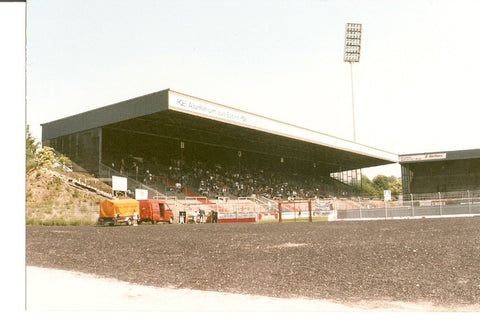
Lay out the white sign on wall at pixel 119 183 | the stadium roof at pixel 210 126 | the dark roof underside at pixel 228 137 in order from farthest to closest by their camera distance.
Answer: the dark roof underside at pixel 228 137, the stadium roof at pixel 210 126, the white sign on wall at pixel 119 183

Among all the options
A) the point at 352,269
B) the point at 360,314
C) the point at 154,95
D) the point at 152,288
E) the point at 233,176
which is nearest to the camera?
the point at 360,314

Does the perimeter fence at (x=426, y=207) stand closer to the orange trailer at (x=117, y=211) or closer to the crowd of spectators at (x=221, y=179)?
the crowd of spectators at (x=221, y=179)

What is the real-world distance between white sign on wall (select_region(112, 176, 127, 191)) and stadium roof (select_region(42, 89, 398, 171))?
3.65 meters

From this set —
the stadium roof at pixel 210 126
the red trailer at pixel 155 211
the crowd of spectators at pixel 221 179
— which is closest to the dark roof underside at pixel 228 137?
the stadium roof at pixel 210 126

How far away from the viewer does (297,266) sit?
30.3ft

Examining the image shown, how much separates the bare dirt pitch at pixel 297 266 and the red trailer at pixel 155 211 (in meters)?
14.4

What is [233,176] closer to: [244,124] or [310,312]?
[244,124]

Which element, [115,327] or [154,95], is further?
[154,95]

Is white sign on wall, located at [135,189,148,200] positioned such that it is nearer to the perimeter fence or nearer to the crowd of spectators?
the crowd of spectators

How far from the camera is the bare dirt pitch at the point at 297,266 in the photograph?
768 centimetres

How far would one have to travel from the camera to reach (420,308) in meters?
7.04

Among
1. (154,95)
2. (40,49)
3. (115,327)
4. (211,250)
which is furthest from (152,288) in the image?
(154,95)

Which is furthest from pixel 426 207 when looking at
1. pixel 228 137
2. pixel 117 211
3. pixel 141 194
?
pixel 117 211

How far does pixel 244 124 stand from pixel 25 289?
25504mm
